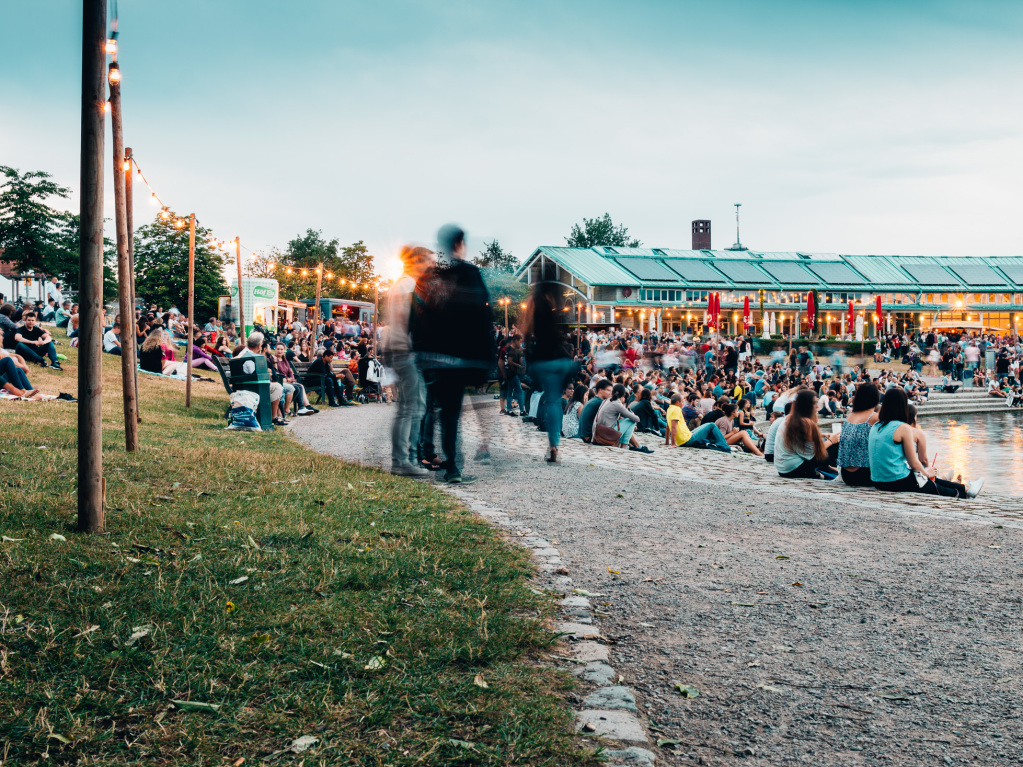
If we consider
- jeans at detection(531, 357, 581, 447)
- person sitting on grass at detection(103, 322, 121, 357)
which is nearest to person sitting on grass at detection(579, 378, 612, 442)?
jeans at detection(531, 357, 581, 447)

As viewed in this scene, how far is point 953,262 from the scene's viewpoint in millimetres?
84562

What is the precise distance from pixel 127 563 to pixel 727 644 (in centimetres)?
295

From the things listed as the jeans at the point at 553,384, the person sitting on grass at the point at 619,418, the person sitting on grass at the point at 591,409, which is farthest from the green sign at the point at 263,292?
the jeans at the point at 553,384

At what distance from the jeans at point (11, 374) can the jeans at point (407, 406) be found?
7.25 meters

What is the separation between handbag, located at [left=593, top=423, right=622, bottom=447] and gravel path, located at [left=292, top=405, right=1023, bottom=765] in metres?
5.55

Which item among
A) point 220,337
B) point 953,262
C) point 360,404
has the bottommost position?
point 360,404

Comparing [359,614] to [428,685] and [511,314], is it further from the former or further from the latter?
[511,314]

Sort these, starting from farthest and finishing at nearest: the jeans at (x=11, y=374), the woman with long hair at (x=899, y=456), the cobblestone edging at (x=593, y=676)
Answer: the jeans at (x=11, y=374)
the woman with long hair at (x=899, y=456)
the cobblestone edging at (x=593, y=676)

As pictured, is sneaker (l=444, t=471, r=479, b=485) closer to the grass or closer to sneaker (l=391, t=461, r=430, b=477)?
sneaker (l=391, t=461, r=430, b=477)

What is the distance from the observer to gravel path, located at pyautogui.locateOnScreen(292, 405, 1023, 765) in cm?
314

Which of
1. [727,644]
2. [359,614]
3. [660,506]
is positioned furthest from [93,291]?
[660,506]

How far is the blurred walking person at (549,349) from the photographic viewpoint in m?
10.1

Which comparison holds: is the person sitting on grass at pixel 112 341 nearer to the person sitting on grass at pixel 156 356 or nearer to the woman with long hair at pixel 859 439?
the person sitting on grass at pixel 156 356

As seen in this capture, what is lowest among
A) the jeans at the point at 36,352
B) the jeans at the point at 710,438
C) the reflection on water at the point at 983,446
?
the reflection on water at the point at 983,446
